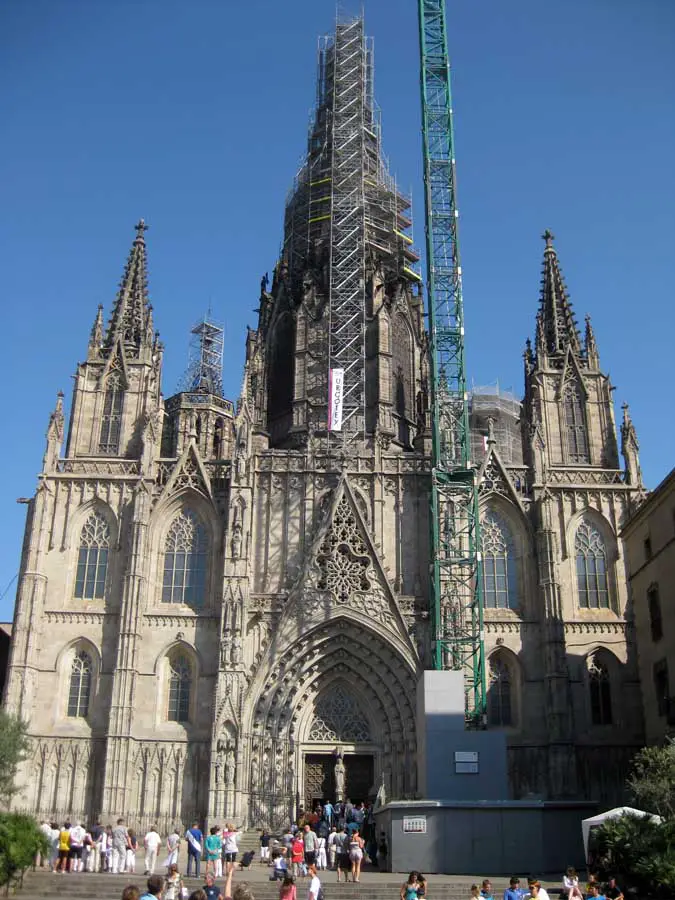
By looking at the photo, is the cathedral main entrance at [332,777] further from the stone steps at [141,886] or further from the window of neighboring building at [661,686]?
the stone steps at [141,886]

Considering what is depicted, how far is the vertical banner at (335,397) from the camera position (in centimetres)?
4838

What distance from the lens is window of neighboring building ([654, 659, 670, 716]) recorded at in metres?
38.5

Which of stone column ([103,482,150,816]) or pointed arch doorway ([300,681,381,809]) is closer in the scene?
Result: stone column ([103,482,150,816])

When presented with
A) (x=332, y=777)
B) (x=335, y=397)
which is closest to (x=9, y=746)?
(x=332, y=777)

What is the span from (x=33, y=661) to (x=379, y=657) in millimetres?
14112

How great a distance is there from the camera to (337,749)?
42344 mm

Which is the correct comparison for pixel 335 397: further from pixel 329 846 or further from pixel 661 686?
pixel 329 846

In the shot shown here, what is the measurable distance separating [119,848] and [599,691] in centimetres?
2224

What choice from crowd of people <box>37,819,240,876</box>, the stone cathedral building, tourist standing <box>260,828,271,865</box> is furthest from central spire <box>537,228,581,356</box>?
crowd of people <box>37,819,240,876</box>

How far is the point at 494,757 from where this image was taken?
116ft

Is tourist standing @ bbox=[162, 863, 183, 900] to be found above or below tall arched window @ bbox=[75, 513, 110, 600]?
below

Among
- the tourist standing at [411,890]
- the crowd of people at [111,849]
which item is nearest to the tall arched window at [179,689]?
the crowd of people at [111,849]

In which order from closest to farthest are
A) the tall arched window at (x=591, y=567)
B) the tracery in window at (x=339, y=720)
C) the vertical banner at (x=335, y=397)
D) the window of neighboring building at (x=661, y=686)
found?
the window of neighboring building at (x=661, y=686)
the tracery in window at (x=339, y=720)
the tall arched window at (x=591, y=567)
the vertical banner at (x=335, y=397)

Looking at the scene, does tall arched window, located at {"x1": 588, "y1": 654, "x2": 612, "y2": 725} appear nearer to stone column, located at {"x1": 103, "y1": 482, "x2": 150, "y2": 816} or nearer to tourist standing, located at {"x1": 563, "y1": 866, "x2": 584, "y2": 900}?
stone column, located at {"x1": 103, "y1": 482, "x2": 150, "y2": 816}
